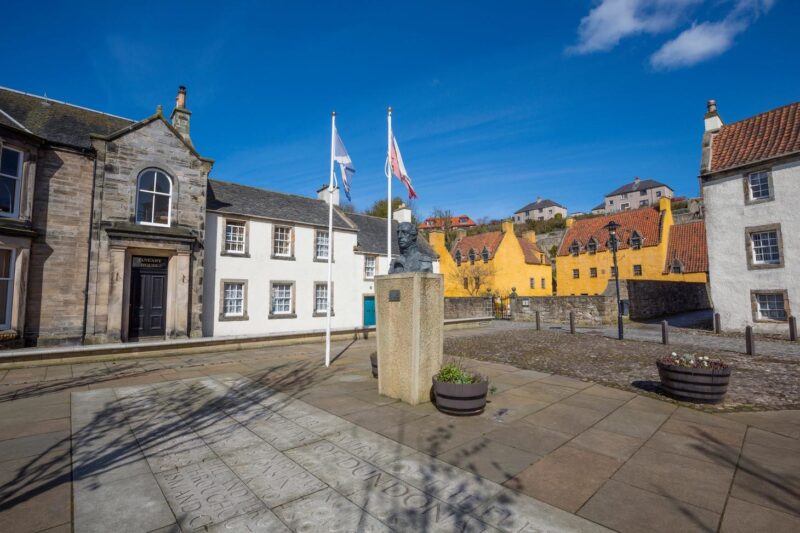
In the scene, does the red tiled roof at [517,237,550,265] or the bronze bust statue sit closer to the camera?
the bronze bust statue

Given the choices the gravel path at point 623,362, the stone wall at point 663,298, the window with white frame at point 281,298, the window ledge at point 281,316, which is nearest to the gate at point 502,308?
the stone wall at point 663,298

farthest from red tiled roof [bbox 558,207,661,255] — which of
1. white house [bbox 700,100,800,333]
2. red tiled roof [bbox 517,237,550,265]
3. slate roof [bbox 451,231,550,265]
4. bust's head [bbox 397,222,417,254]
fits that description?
bust's head [bbox 397,222,417,254]

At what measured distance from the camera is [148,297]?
662 inches

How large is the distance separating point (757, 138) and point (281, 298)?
27407mm

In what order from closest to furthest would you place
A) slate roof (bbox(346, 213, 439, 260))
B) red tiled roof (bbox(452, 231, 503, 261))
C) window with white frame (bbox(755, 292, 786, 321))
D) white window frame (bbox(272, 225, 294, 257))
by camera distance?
window with white frame (bbox(755, 292, 786, 321)), white window frame (bbox(272, 225, 294, 257)), slate roof (bbox(346, 213, 439, 260)), red tiled roof (bbox(452, 231, 503, 261))

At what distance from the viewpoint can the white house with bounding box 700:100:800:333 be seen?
56.6ft

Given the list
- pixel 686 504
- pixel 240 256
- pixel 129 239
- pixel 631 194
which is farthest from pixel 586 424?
pixel 631 194

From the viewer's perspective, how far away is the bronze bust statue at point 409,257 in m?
7.50

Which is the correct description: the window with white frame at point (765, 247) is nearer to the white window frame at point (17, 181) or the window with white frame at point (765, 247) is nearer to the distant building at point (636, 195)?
the white window frame at point (17, 181)

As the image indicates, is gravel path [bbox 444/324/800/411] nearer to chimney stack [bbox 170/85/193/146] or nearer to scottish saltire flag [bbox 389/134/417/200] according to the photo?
scottish saltire flag [bbox 389/134/417/200]

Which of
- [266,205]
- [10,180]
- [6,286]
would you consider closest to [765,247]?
[266,205]

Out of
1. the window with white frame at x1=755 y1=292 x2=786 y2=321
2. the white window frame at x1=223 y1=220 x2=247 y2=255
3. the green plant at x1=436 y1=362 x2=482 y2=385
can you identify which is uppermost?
the white window frame at x1=223 y1=220 x2=247 y2=255

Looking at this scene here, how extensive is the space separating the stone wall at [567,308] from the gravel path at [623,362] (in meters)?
7.56

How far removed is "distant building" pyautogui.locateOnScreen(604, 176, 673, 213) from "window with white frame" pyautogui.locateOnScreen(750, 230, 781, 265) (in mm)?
77680
